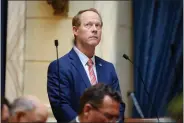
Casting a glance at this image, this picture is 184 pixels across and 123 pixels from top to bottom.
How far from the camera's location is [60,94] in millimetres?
1585

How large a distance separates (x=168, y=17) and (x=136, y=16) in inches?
6.2

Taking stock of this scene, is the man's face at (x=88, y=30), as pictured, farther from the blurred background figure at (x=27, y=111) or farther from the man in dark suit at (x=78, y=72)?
the blurred background figure at (x=27, y=111)

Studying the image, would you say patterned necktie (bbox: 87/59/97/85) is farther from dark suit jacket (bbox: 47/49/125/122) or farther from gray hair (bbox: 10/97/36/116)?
gray hair (bbox: 10/97/36/116)

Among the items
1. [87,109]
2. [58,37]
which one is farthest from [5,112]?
[58,37]

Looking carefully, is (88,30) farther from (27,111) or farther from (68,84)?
(27,111)

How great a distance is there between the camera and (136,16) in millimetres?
2346

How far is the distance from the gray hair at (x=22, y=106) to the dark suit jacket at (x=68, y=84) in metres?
0.22

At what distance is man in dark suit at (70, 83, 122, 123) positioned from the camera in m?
1.41

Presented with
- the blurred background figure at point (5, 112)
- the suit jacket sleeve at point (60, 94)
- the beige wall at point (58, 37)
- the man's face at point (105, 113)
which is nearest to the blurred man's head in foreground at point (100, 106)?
the man's face at point (105, 113)

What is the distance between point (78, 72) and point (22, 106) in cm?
35

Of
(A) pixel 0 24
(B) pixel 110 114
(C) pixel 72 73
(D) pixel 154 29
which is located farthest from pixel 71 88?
(D) pixel 154 29

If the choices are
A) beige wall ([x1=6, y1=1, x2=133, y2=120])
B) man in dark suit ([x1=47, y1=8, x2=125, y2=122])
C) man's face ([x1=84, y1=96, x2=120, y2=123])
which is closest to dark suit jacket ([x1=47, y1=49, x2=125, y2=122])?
man in dark suit ([x1=47, y1=8, x2=125, y2=122])

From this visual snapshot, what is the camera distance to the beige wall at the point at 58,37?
2234mm

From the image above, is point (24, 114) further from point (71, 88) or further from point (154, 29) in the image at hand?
point (154, 29)
